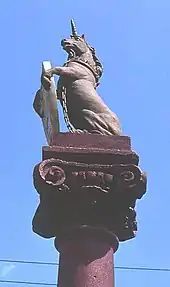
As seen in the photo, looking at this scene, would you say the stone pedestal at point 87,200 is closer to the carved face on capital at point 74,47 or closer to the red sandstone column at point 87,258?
the red sandstone column at point 87,258

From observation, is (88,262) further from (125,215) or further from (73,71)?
(73,71)

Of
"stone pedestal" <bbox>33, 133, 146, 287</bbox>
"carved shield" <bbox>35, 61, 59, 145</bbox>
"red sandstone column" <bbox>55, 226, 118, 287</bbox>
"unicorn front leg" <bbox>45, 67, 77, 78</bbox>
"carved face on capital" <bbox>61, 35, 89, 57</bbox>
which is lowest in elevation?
"red sandstone column" <bbox>55, 226, 118, 287</bbox>

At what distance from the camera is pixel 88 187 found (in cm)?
671

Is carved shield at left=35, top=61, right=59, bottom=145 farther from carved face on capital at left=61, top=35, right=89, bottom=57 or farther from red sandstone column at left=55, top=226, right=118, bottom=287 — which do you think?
red sandstone column at left=55, top=226, right=118, bottom=287

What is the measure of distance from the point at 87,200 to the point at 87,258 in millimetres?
533

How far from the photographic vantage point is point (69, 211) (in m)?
6.80

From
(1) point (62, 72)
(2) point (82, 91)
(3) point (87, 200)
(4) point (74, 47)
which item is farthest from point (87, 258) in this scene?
(4) point (74, 47)

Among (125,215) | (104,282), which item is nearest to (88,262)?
(104,282)

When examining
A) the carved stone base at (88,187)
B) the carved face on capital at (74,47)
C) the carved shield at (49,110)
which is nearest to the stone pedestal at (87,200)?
the carved stone base at (88,187)

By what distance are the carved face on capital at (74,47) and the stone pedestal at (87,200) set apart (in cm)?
177

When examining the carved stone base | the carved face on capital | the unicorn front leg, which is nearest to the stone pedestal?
the carved stone base

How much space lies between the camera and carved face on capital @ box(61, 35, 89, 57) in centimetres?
845

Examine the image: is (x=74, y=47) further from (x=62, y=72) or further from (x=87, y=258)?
(x=87, y=258)

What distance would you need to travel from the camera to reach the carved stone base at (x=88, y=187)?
22.1ft
